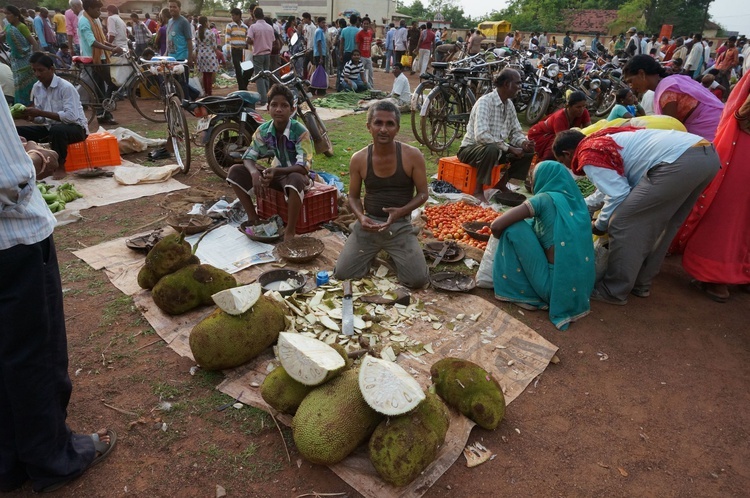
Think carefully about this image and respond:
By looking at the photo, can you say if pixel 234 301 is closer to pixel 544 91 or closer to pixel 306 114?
pixel 306 114

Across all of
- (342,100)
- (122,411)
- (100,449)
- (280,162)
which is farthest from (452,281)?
(342,100)

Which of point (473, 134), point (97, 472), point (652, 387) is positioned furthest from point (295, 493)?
point (473, 134)

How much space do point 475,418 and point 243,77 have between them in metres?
10.0

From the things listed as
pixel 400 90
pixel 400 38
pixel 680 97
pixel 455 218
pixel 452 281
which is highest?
pixel 400 38

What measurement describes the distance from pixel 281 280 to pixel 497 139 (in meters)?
3.66

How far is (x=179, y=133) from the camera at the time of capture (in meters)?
6.79

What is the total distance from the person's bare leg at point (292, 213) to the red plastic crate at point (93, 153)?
3731 millimetres

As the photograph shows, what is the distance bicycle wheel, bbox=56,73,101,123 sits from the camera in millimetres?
8491

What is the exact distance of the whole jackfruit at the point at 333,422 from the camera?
2213mm

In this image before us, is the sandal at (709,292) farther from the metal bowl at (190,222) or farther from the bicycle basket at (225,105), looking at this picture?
the bicycle basket at (225,105)

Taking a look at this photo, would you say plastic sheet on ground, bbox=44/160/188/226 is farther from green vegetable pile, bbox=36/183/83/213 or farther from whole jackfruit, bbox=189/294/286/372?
whole jackfruit, bbox=189/294/286/372

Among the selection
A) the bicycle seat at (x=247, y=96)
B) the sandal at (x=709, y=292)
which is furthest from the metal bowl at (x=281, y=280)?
the sandal at (x=709, y=292)

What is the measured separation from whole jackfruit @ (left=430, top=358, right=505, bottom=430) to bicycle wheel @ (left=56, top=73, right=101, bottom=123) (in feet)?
28.0

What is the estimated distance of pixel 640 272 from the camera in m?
4.16
